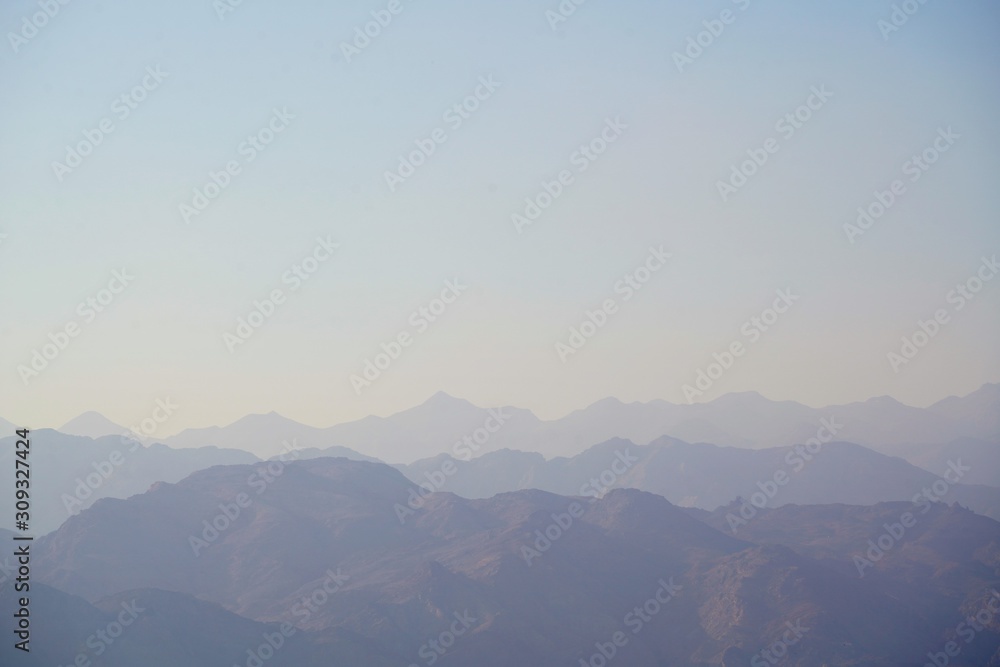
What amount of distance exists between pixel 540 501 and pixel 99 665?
9465 centimetres

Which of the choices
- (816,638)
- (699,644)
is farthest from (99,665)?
(816,638)

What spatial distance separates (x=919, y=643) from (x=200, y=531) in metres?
115

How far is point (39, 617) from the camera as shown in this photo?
10206 centimetres

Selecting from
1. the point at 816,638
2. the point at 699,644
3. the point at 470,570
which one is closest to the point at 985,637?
the point at 816,638

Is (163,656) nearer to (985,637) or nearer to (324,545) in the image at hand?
(324,545)

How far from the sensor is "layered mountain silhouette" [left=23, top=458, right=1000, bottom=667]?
12025 cm

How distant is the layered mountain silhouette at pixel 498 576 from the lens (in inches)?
4734

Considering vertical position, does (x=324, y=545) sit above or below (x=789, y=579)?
below

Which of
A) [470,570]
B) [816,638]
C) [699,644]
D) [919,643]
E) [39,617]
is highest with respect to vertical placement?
[919,643]

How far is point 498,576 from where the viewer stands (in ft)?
453

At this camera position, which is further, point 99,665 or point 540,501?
point 540,501

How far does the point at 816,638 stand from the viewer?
123 m

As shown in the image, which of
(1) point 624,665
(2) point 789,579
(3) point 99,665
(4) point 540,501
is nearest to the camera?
(3) point 99,665

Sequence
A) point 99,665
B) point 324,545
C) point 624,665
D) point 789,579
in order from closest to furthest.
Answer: point 99,665 → point 624,665 → point 789,579 → point 324,545
